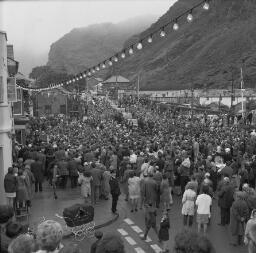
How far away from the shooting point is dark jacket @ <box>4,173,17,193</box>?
593 inches

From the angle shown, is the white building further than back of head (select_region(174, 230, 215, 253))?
Yes

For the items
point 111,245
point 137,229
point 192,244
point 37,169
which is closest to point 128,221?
point 137,229

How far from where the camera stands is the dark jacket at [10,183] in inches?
593

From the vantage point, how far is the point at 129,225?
578 inches

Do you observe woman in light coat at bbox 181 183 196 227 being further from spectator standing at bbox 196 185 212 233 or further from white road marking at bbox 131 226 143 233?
white road marking at bbox 131 226 143 233

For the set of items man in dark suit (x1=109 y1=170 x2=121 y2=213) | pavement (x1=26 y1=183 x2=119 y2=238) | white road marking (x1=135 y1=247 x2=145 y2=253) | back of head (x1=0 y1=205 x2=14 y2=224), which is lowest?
white road marking (x1=135 y1=247 x2=145 y2=253)

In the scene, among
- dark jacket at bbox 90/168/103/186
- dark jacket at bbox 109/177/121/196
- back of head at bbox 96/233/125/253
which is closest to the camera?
back of head at bbox 96/233/125/253

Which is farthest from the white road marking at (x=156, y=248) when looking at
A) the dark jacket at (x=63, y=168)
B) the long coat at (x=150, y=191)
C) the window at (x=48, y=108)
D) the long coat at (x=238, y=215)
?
the window at (x=48, y=108)

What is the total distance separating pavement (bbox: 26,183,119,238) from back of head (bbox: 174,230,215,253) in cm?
802

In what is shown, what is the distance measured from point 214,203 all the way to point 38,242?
11773 millimetres

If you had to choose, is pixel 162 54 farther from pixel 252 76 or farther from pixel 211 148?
pixel 211 148

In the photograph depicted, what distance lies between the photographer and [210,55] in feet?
509

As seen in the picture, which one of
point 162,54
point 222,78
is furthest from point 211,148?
point 162,54

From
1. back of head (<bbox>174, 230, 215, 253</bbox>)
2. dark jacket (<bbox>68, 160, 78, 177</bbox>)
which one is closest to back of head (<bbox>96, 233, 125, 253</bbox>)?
back of head (<bbox>174, 230, 215, 253</bbox>)
